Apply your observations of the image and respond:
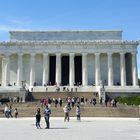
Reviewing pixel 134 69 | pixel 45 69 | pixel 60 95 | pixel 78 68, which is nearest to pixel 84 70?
pixel 78 68

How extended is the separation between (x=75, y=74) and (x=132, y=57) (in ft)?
46.3

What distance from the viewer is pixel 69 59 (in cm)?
7869

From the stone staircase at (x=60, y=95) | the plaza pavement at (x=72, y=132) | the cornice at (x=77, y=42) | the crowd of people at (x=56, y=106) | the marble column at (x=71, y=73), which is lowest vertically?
the plaza pavement at (x=72, y=132)

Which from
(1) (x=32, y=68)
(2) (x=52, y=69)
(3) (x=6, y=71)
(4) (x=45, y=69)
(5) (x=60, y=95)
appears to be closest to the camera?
(5) (x=60, y=95)

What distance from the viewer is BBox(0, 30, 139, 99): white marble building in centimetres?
7519

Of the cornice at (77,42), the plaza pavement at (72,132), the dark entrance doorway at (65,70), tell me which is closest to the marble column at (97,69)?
the cornice at (77,42)

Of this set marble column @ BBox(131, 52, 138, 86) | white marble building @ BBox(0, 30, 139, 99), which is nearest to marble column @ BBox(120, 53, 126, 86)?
white marble building @ BBox(0, 30, 139, 99)

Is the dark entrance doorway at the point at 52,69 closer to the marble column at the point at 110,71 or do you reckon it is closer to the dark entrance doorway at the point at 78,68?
the dark entrance doorway at the point at 78,68

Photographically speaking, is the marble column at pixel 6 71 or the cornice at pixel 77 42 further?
the marble column at pixel 6 71

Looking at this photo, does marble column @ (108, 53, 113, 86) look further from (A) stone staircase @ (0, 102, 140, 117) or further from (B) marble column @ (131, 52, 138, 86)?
(A) stone staircase @ (0, 102, 140, 117)

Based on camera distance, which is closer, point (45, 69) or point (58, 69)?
point (58, 69)

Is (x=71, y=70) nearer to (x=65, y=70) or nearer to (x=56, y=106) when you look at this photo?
(x=65, y=70)

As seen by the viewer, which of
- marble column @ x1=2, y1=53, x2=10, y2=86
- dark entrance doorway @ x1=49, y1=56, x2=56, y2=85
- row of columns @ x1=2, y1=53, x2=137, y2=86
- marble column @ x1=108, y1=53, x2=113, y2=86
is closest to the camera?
row of columns @ x1=2, y1=53, x2=137, y2=86

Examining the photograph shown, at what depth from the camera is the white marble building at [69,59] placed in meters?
75.2
